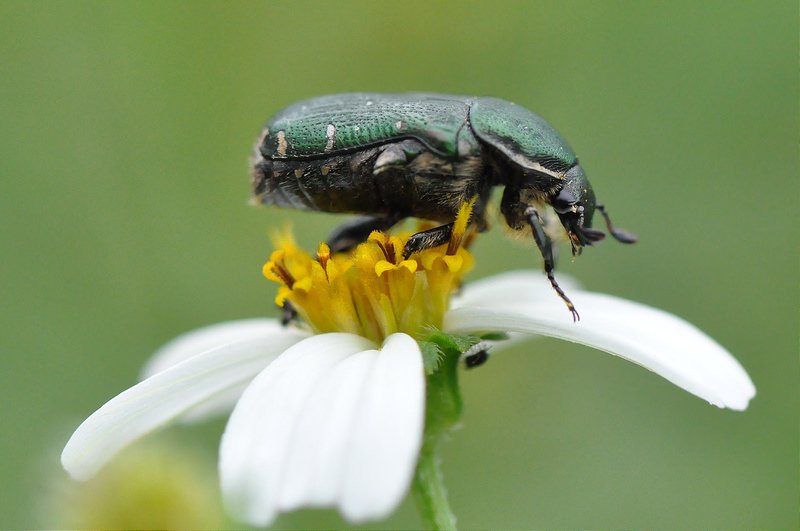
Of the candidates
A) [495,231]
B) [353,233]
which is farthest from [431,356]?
[495,231]

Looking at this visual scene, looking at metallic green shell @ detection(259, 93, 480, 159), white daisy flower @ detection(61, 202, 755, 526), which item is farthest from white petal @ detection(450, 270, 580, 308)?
metallic green shell @ detection(259, 93, 480, 159)

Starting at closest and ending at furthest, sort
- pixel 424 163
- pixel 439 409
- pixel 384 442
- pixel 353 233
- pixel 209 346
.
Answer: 1. pixel 384 442
2. pixel 439 409
3. pixel 424 163
4. pixel 353 233
5. pixel 209 346

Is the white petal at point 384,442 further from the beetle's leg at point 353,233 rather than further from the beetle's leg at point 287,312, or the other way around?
the beetle's leg at point 353,233

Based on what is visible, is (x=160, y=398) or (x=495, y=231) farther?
(x=495, y=231)

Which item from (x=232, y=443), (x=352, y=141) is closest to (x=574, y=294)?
(x=352, y=141)

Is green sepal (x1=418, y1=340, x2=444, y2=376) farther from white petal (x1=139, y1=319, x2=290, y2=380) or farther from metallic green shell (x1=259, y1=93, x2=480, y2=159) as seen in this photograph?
white petal (x1=139, y1=319, x2=290, y2=380)

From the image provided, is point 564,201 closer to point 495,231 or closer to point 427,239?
point 427,239
